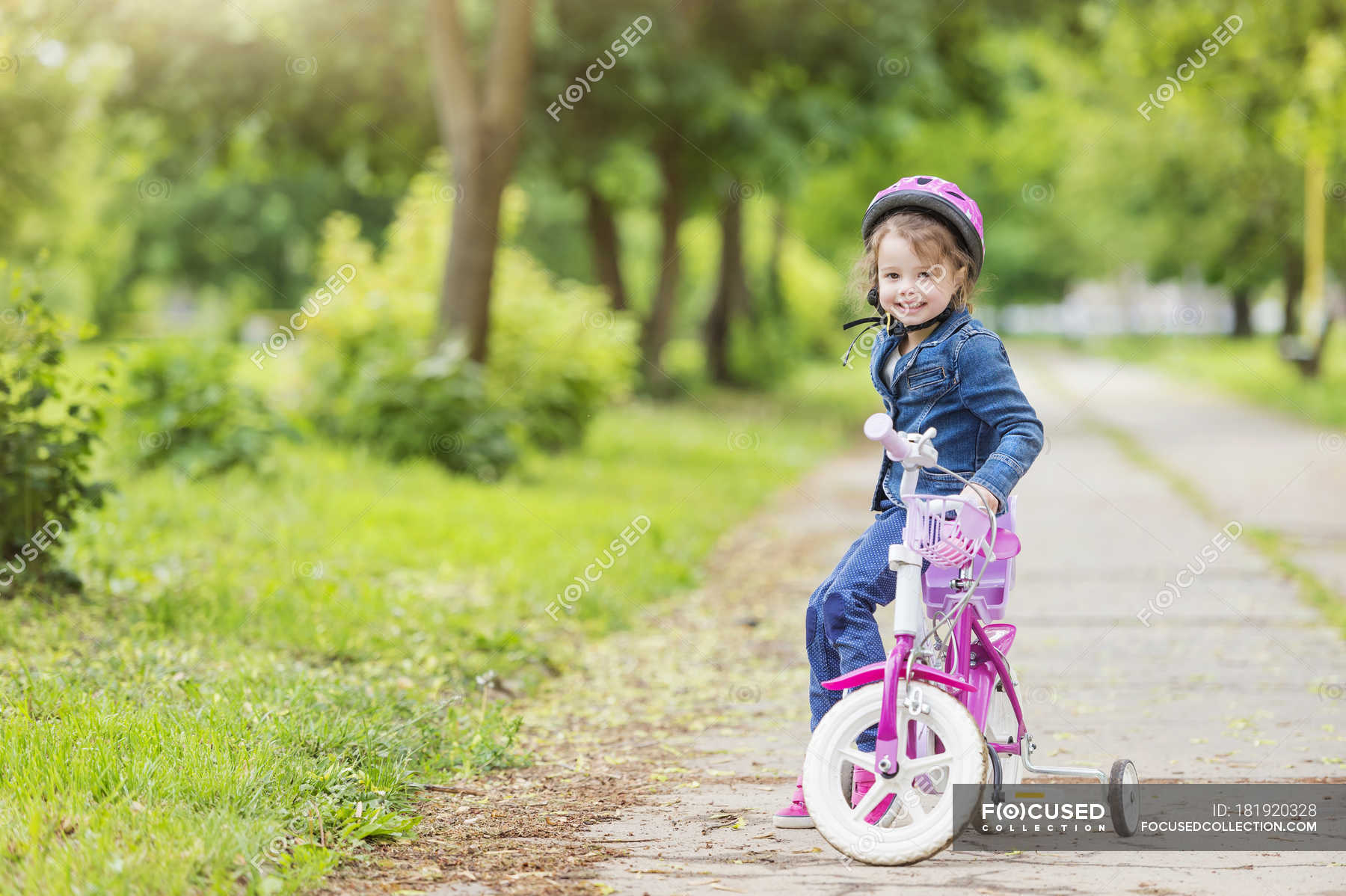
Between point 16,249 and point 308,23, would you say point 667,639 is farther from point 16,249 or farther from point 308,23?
point 16,249

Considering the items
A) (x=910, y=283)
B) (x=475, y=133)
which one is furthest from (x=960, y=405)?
(x=475, y=133)

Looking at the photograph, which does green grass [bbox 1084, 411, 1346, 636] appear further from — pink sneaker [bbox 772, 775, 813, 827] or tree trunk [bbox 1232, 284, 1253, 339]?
tree trunk [bbox 1232, 284, 1253, 339]

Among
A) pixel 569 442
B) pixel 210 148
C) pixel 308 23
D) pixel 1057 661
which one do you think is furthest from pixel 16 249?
pixel 1057 661

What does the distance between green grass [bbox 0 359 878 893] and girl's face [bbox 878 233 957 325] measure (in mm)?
1904

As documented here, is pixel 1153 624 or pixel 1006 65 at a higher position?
pixel 1006 65

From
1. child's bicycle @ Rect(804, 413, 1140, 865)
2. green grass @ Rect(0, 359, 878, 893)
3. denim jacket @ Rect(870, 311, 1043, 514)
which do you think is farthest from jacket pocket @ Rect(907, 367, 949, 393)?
green grass @ Rect(0, 359, 878, 893)

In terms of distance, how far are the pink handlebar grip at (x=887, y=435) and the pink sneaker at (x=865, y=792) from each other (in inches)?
30.3

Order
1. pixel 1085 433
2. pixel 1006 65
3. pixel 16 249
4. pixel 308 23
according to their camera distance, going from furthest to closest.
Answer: pixel 16 249 → pixel 1006 65 → pixel 1085 433 → pixel 308 23

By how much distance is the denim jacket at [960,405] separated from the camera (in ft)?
11.8

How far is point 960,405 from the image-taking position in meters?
3.70

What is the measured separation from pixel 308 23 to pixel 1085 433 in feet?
Result: 37.4

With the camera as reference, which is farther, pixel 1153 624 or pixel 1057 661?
pixel 1153 624

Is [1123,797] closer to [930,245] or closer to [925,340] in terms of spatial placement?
[925,340]

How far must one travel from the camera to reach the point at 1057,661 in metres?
6.53
